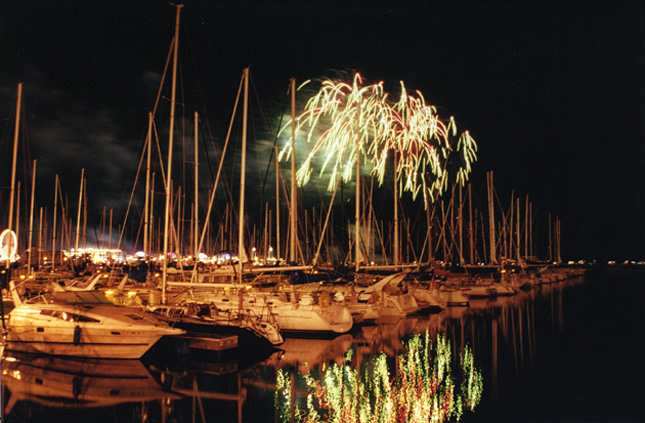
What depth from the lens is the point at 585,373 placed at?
1589cm

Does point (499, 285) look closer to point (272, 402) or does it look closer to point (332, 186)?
point (332, 186)

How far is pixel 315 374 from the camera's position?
15.1 m

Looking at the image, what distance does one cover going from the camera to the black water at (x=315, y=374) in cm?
1163

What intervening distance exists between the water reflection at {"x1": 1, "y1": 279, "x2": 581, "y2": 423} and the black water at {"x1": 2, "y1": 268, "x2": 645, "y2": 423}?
48 mm

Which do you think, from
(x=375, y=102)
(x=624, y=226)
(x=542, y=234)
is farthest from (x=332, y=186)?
(x=624, y=226)

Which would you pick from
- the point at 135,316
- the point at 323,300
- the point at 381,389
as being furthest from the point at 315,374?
the point at 323,300

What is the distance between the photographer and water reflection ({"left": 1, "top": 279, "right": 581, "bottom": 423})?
1156 cm

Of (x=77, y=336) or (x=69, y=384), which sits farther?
(x=77, y=336)

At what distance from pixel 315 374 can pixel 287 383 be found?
49.7 inches

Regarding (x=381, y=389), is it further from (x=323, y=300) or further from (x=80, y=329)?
(x=323, y=300)

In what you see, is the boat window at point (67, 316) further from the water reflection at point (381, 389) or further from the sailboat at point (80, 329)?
the water reflection at point (381, 389)

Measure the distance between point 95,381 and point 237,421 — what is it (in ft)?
18.5

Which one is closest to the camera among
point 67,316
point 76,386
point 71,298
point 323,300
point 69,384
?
point 76,386

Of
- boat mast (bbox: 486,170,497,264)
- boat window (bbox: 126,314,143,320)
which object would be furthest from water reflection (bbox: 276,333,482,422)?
boat mast (bbox: 486,170,497,264)
